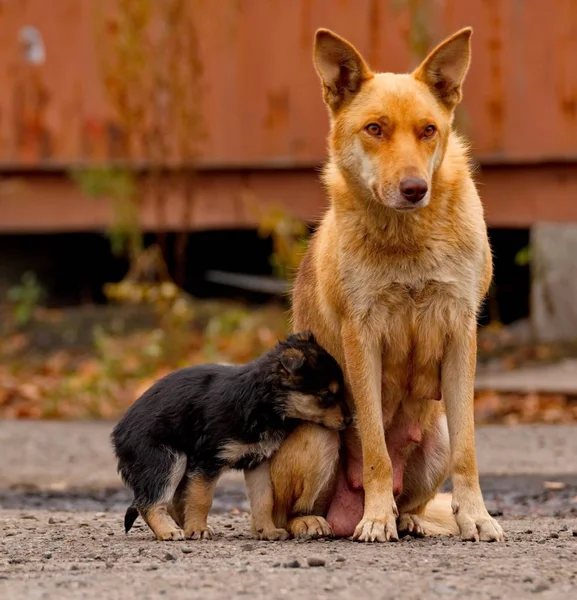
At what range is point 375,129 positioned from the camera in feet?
18.1

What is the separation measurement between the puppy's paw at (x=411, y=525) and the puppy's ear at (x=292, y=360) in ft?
2.95

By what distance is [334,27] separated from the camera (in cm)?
1320

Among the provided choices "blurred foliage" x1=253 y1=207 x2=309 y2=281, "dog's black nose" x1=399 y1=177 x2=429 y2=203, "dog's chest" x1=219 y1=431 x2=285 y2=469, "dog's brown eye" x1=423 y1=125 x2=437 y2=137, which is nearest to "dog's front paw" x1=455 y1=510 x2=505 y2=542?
"dog's chest" x1=219 y1=431 x2=285 y2=469

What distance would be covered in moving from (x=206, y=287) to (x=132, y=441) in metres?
9.64

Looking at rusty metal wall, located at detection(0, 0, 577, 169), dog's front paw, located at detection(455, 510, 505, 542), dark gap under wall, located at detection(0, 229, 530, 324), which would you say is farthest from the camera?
dark gap under wall, located at detection(0, 229, 530, 324)

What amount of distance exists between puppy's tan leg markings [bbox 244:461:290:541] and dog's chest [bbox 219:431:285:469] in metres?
0.07

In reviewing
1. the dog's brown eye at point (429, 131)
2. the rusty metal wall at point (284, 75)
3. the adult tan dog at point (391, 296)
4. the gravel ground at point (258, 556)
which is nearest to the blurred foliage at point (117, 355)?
the rusty metal wall at point (284, 75)

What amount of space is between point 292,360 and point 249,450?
460 millimetres

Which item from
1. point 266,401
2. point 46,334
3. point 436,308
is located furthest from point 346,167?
point 46,334

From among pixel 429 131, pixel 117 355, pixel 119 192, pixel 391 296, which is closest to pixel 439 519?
pixel 391 296

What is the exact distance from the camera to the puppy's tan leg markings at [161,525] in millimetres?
5758

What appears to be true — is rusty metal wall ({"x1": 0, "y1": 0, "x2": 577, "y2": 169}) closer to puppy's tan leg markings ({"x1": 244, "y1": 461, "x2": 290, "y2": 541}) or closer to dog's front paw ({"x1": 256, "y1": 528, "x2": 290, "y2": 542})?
puppy's tan leg markings ({"x1": 244, "y1": 461, "x2": 290, "y2": 541})

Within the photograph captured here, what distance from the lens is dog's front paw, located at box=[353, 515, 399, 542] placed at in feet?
18.1

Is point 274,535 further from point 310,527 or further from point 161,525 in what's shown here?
point 161,525
